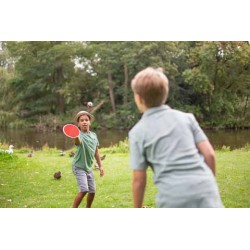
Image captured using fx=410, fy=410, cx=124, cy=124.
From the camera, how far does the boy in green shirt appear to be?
3.70 m

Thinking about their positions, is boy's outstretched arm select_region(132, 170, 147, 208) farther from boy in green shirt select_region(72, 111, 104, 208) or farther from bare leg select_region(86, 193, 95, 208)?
bare leg select_region(86, 193, 95, 208)

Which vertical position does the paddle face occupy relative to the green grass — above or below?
above

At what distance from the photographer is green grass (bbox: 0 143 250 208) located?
3826mm

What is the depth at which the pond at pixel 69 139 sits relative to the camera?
4032 mm

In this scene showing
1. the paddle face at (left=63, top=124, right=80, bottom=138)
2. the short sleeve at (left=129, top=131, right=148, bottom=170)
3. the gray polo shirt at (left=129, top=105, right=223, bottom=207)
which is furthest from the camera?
the paddle face at (left=63, top=124, right=80, bottom=138)

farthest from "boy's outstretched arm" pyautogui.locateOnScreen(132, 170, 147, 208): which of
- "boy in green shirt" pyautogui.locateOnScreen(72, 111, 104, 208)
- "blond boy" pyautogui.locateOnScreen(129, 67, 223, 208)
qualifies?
"boy in green shirt" pyautogui.locateOnScreen(72, 111, 104, 208)

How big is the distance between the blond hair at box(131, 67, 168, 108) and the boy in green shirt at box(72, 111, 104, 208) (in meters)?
1.71

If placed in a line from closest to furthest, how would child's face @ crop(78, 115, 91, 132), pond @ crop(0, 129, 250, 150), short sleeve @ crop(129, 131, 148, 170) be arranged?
short sleeve @ crop(129, 131, 148, 170), child's face @ crop(78, 115, 91, 132), pond @ crop(0, 129, 250, 150)

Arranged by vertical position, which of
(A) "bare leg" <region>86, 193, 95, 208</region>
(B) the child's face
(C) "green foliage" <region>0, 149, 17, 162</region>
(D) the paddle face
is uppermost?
(B) the child's face

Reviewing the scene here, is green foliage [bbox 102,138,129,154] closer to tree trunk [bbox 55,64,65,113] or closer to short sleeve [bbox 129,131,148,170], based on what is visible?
tree trunk [bbox 55,64,65,113]

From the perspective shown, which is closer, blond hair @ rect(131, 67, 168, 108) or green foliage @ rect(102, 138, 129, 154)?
blond hair @ rect(131, 67, 168, 108)

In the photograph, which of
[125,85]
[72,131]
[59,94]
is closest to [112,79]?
[125,85]

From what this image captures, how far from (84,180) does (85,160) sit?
18 cm
